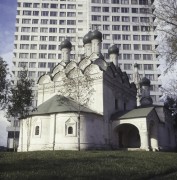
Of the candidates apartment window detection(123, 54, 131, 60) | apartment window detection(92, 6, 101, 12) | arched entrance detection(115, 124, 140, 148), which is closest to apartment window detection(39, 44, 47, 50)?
apartment window detection(92, 6, 101, 12)

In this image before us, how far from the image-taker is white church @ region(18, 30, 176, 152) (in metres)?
21.9

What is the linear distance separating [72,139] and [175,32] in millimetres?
13298

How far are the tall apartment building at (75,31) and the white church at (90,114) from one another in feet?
65.5

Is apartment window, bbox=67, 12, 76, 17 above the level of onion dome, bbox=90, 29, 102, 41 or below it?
above

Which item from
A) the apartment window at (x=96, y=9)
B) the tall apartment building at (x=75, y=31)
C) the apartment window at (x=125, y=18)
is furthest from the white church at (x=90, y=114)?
the apartment window at (x=125, y=18)

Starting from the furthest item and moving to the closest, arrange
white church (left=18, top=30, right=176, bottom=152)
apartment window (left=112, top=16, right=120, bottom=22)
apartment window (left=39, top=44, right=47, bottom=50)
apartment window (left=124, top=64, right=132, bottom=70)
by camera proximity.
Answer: apartment window (left=112, top=16, right=120, bottom=22) < apartment window (left=39, top=44, right=47, bottom=50) < apartment window (left=124, top=64, right=132, bottom=70) < white church (left=18, top=30, right=176, bottom=152)

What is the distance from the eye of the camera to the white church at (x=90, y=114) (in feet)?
71.8

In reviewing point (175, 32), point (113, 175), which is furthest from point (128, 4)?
point (113, 175)

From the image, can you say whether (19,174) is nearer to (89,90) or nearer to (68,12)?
(89,90)

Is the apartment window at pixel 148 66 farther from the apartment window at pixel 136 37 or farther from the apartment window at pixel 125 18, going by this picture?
the apartment window at pixel 125 18

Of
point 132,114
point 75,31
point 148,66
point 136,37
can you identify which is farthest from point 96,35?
point 136,37

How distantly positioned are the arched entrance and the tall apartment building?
2179 centimetres

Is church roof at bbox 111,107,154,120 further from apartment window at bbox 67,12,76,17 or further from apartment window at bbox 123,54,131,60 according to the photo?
apartment window at bbox 67,12,76,17

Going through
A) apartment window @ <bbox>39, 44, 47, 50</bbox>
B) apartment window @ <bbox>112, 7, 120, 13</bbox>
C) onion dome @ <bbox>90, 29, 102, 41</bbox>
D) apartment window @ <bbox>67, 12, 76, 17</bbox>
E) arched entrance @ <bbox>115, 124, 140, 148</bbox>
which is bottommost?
arched entrance @ <bbox>115, 124, 140, 148</bbox>
